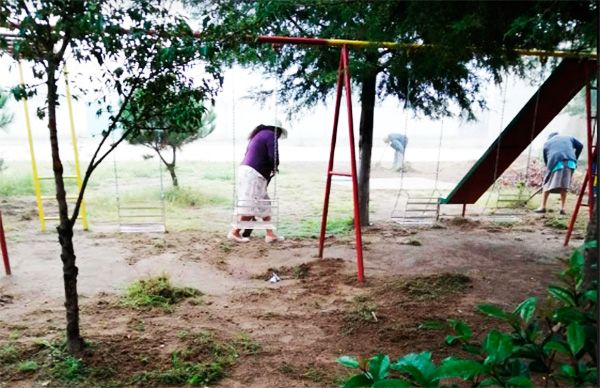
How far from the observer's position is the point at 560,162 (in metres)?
7.43

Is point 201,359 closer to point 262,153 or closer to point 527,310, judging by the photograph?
point 527,310

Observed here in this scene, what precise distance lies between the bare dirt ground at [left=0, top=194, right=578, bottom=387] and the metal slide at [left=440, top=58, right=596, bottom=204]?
80 cm

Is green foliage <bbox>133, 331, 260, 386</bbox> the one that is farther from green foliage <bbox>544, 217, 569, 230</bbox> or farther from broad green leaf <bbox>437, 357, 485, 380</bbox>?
green foliage <bbox>544, 217, 569, 230</bbox>

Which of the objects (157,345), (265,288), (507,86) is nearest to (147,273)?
(265,288)

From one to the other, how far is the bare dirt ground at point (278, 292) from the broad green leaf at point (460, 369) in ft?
5.22

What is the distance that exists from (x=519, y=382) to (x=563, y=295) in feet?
0.89

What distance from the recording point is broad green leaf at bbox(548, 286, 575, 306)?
2.87 ft

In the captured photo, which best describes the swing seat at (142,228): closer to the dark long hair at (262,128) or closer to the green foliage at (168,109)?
the dark long hair at (262,128)

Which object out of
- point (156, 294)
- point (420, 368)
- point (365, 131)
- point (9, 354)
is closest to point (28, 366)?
point (9, 354)

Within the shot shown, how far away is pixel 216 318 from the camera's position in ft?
10.3

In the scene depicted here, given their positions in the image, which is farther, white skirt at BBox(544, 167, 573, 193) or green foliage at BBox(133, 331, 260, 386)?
white skirt at BBox(544, 167, 573, 193)

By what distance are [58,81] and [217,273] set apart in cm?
260

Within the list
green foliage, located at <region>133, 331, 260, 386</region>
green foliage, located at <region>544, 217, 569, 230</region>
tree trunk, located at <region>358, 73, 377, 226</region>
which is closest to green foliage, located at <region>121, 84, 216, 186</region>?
green foliage, located at <region>133, 331, 260, 386</region>

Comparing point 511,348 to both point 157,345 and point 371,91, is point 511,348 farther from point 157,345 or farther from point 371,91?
point 371,91
